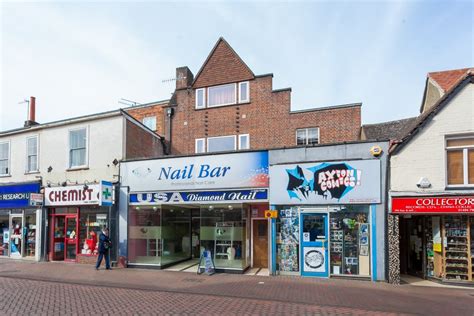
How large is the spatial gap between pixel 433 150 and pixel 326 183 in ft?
11.8

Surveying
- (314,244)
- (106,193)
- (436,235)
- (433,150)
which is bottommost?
(314,244)

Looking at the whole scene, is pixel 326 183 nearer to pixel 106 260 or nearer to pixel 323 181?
pixel 323 181

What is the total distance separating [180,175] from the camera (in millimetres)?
14680

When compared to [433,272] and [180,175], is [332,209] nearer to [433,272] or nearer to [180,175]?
[433,272]

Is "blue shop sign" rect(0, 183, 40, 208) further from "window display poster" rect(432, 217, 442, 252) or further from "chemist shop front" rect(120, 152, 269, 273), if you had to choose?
"window display poster" rect(432, 217, 442, 252)

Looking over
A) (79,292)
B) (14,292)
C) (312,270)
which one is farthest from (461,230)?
(14,292)

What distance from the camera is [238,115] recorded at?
2036 cm

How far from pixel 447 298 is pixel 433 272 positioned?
8.62 ft

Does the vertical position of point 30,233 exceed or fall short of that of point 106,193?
it falls short

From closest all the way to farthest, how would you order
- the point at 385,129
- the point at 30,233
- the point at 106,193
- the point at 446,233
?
the point at 446,233 < the point at 106,193 < the point at 30,233 < the point at 385,129

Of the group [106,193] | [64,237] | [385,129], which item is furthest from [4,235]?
[385,129]

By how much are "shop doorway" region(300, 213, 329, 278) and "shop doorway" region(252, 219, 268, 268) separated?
2414 millimetres

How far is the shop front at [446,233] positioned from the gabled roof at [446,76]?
6446 millimetres

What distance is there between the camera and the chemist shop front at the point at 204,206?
45.1 feet
